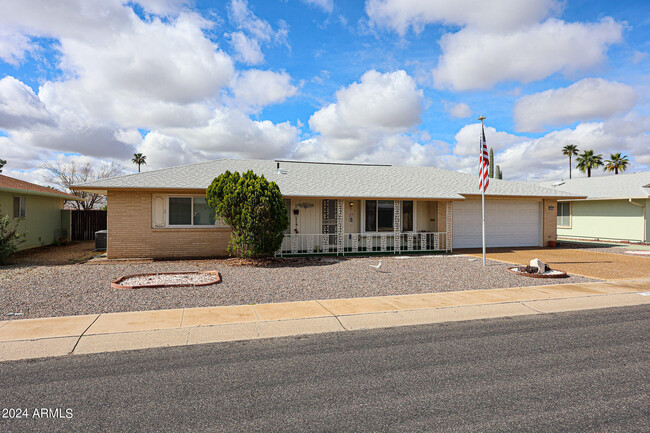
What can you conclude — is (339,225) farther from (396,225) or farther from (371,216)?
(396,225)

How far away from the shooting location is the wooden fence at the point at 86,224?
22.3 metres

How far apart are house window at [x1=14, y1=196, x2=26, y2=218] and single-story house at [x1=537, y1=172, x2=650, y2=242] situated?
28.6 metres

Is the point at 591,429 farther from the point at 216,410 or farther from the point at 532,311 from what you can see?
the point at 532,311

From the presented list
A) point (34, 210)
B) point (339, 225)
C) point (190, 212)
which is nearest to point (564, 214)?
point (339, 225)

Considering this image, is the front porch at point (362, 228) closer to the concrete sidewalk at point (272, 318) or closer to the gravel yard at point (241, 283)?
the gravel yard at point (241, 283)

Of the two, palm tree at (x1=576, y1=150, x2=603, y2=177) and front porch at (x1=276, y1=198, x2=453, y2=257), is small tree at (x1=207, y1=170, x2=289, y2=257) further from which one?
palm tree at (x1=576, y1=150, x2=603, y2=177)

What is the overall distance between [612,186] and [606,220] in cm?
281

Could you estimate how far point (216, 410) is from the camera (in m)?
3.80

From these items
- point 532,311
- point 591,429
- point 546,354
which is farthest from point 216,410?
point 532,311

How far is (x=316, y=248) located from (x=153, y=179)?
22.9ft

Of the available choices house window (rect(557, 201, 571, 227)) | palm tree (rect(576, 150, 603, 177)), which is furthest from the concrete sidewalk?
palm tree (rect(576, 150, 603, 177))

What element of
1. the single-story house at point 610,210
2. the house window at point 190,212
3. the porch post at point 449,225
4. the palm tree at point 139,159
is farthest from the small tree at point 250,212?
the palm tree at point 139,159

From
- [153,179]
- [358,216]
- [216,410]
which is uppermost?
[153,179]

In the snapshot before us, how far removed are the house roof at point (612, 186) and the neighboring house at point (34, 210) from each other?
85.9 ft
